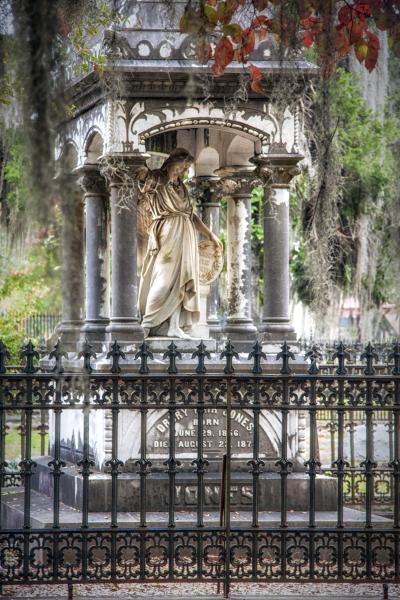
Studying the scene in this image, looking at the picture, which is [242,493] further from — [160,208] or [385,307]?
[385,307]

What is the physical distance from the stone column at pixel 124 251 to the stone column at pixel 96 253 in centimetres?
133

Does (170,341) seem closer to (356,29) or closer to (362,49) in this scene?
(362,49)

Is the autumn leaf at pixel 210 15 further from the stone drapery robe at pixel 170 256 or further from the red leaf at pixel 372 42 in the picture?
the stone drapery robe at pixel 170 256

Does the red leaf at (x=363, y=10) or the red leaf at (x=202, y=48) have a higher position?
the red leaf at (x=363, y=10)

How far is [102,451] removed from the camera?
11227mm

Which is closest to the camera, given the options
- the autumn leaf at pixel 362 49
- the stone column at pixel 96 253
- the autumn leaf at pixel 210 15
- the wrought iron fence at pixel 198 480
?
the autumn leaf at pixel 210 15

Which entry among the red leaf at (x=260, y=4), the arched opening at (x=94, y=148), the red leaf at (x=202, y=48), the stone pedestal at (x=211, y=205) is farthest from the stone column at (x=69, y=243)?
the stone pedestal at (x=211, y=205)

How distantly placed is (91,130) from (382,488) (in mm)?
7020

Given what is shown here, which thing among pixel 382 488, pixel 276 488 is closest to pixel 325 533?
pixel 276 488

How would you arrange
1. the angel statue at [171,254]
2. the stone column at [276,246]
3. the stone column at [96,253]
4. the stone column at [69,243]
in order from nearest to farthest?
the stone column at [69,243] < the stone column at [276,246] < the angel statue at [171,254] < the stone column at [96,253]

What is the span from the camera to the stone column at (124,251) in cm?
1139

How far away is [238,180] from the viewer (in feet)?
43.8

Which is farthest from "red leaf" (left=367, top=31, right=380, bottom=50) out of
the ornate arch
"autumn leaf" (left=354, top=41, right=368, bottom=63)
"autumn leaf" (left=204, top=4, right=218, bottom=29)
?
the ornate arch

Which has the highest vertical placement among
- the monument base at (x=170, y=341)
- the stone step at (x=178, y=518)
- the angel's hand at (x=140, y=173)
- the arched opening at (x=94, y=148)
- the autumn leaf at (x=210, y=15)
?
the autumn leaf at (x=210, y=15)
